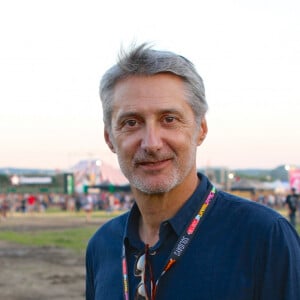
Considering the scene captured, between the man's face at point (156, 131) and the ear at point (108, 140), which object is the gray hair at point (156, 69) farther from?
the ear at point (108, 140)

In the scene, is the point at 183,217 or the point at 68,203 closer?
the point at 183,217

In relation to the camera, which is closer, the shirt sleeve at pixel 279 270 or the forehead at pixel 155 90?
the shirt sleeve at pixel 279 270

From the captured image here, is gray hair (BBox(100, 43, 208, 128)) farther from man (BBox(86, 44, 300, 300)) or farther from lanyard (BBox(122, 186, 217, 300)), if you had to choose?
lanyard (BBox(122, 186, 217, 300))

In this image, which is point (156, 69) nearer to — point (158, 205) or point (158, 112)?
point (158, 112)

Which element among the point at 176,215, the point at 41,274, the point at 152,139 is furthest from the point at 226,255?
the point at 41,274

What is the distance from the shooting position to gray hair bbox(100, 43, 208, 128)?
2541mm

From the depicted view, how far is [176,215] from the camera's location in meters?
2.58

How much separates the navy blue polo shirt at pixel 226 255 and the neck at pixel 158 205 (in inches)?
1.4

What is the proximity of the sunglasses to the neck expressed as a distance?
0.35 feet

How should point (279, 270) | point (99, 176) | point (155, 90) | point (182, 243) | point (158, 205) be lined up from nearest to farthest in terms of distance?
point (279, 270) < point (182, 243) < point (155, 90) < point (158, 205) < point (99, 176)

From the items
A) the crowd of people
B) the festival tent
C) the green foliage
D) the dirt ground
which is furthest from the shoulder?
the festival tent

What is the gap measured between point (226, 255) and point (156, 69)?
0.76 metres

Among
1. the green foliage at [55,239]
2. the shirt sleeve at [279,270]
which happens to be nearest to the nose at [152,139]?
the shirt sleeve at [279,270]

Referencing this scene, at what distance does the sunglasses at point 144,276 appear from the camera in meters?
2.46
